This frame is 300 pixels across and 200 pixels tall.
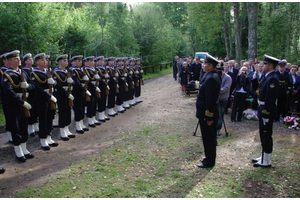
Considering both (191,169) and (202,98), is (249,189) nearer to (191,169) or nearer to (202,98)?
(191,169)

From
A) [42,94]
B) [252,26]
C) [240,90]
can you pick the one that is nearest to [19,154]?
[42,94]

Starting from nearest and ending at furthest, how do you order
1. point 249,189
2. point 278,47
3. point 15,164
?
point 249,189 → point 15,164 → point 278,47

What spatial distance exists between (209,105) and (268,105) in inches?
48.1

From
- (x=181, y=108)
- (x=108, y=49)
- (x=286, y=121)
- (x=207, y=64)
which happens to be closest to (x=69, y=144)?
(x=207, y=64)

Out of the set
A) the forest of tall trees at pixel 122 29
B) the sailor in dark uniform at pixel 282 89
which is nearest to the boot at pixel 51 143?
the forest of tall trees at pixel 122 29

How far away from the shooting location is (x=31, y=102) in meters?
7.43

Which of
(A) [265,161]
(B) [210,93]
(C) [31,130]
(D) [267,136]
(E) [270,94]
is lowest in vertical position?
(A) [265,161]

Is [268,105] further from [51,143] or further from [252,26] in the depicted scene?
[252,26]

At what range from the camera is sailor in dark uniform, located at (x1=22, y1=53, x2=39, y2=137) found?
7203 millimetres

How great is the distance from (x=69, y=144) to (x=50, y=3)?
9.45 metres

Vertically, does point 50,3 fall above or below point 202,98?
above

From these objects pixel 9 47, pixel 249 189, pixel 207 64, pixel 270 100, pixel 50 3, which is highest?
pixel 50 3

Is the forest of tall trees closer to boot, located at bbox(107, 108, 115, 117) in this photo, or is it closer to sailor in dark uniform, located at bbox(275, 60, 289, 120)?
boot, located at bbox(107, 108, 115, 117)

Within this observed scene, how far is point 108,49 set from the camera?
19234 millimetres
